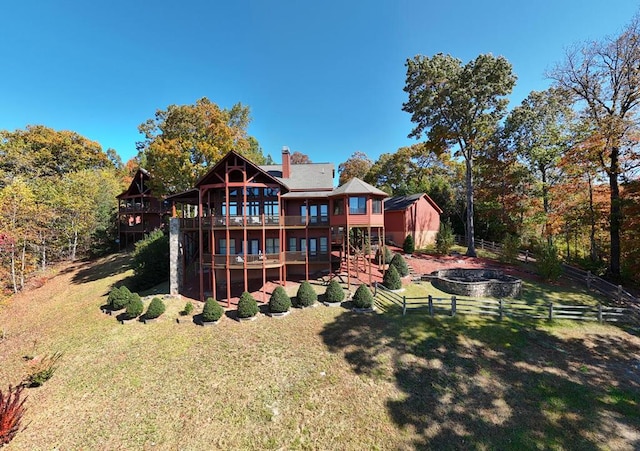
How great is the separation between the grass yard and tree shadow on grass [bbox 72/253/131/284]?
10.7 m

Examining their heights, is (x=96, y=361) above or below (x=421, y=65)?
below

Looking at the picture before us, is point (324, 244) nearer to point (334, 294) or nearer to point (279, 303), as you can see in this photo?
point (334, 294)

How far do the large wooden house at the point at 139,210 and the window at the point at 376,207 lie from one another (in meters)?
27.6

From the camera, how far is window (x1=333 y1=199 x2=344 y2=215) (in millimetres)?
20078

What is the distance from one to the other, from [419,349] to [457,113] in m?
23.3

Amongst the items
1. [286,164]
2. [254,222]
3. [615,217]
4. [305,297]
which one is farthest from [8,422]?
[615,217]

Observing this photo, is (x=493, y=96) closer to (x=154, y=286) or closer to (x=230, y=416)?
(x=230, y=416)

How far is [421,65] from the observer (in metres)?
24.6

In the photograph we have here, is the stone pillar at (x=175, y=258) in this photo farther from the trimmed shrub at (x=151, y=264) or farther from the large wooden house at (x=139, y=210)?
the large wooden house at (x=139, y=210)

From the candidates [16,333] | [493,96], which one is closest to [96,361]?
[16,333]

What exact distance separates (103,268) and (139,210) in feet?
28.9

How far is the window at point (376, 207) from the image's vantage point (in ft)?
67.0

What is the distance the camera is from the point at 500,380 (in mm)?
9672

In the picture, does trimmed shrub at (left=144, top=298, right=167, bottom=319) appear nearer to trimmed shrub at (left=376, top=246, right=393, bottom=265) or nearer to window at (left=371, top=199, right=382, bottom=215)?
window at (left=371, top=199, right=382, bottom=215)
